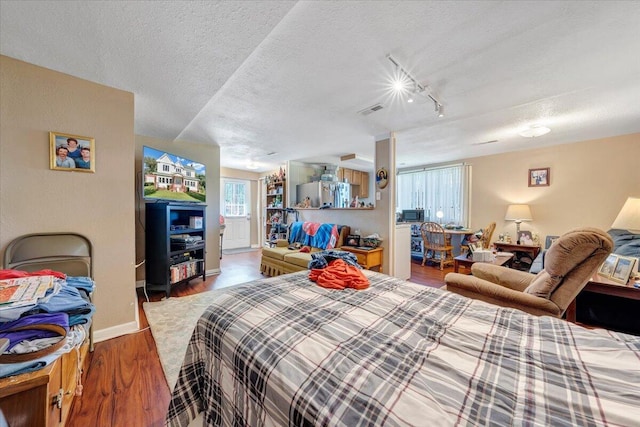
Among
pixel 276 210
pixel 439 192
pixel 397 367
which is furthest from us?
pixel 276 210

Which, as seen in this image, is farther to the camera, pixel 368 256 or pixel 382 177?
pixel 382 177

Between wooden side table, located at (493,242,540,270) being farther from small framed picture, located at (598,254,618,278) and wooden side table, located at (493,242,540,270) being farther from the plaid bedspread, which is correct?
the plaid bedspread

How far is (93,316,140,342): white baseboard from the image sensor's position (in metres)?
2.11

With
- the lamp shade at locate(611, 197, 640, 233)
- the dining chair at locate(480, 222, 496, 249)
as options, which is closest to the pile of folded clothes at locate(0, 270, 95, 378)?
the lamp shade at locate(611, 197, 640, 233)

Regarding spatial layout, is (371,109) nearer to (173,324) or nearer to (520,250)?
(173,324)

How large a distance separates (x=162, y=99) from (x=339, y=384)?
2908 millimetres

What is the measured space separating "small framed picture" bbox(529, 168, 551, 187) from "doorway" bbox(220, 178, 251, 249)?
6.70 metres

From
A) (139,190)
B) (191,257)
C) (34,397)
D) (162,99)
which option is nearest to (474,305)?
(34,397)

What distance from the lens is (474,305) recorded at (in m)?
1.28

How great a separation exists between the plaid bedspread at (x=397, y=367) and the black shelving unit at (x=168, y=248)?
2.33m

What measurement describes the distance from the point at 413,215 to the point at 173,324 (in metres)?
5.26

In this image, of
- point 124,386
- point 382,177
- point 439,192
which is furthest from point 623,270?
point 124,386

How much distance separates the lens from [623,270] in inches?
79.4

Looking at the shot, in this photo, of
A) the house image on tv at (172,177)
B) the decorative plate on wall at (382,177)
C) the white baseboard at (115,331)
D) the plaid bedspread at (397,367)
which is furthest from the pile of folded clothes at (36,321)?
the decorative plate on wall at (382,177)
